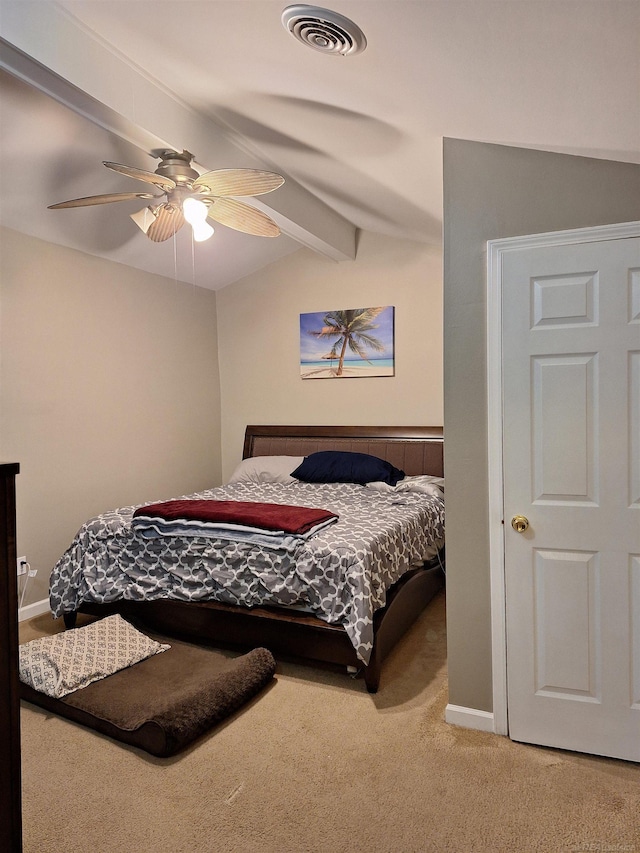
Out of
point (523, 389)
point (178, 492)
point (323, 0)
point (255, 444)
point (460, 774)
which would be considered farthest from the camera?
point (255, 444)

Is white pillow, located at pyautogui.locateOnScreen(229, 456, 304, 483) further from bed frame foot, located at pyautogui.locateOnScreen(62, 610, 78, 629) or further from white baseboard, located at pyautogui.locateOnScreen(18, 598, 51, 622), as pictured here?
bed frame foot, located at pyautogui.locateOnScreen(62, 610, 78, 629)

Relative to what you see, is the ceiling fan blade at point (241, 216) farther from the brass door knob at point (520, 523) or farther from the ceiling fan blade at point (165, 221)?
the brass door knob at point (520, 523)

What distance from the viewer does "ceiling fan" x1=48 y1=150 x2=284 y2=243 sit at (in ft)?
8.58

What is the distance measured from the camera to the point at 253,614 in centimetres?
308

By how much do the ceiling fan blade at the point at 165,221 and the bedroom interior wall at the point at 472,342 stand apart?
1392 mm

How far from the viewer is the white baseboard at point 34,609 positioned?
385 centimetres

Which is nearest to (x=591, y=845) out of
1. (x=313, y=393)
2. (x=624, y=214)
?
(x=624, y=214)

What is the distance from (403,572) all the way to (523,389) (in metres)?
1.44

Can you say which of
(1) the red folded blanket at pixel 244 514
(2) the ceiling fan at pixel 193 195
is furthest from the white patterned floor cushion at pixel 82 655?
(2) the ceiling fan at pixel 193 195

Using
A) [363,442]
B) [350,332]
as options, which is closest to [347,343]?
[350,332]

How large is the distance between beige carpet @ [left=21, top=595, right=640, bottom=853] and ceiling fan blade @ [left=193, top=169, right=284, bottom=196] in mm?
2370

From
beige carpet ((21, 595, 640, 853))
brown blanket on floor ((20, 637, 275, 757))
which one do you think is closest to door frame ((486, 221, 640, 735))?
beige carpet ((21, 595, 640, 853))

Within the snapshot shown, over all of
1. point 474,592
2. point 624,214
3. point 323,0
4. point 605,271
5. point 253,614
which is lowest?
point 253,614

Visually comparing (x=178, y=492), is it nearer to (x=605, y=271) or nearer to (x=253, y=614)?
(x=253, y=614)
